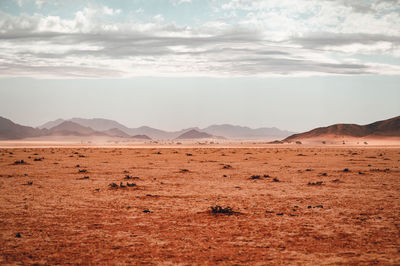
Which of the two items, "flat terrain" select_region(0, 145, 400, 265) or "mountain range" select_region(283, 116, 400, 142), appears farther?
"mountain range" select_region(283, 116, 400, 142)

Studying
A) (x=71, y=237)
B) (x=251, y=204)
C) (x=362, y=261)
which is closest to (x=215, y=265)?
(x=362, y=261)

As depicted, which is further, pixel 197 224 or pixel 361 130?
pixel 361 130

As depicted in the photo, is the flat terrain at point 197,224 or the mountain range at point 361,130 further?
the mountain range at point 361,130

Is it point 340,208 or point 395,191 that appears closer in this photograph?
point 340,208

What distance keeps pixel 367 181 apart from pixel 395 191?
399 centimetres

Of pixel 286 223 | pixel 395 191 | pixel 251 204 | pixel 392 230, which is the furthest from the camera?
pixel 395 191

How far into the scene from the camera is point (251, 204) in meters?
14.6

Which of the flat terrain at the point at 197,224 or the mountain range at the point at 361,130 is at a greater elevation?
the mountain range at the point at 361,130

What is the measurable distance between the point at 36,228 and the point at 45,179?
12.2 m

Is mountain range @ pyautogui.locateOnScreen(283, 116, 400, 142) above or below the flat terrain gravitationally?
above

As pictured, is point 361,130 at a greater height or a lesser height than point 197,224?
greater

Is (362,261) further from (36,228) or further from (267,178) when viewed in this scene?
(267,178)

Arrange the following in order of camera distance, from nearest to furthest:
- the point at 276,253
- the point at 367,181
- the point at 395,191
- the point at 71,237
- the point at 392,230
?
the point at 276,253, the point at 71,237, the point at 392,230, the point at 395,191, the point at 367,181

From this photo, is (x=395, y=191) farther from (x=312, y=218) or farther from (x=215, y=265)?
(x=215, y=265)
